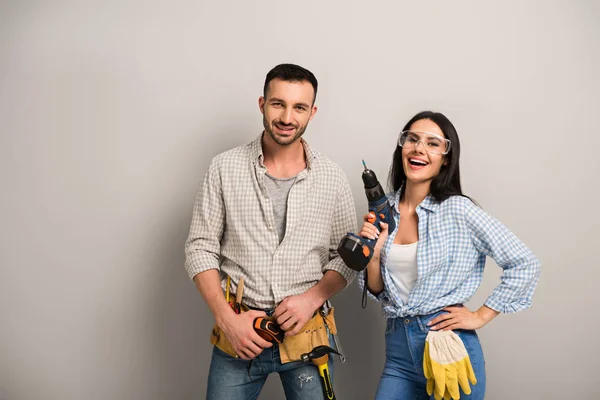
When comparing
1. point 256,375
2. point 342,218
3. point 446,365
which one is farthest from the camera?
point 342,218

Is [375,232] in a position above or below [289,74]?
below

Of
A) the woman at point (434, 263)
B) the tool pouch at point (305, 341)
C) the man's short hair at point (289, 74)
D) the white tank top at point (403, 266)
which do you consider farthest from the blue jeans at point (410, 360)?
the man's short hair at point (289, 74)

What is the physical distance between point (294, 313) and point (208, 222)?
521mm

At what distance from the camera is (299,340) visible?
7.57ft

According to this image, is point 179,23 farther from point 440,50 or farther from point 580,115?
point 580,115

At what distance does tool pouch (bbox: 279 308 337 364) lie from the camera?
2301mm

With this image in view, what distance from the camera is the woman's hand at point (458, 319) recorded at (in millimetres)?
2143

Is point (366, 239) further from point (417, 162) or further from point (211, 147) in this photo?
point (211, 147)

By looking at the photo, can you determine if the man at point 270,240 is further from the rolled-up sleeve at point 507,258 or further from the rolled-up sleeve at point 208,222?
the rolled-up sleeve at point 507,258

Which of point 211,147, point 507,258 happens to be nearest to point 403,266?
point 507,258

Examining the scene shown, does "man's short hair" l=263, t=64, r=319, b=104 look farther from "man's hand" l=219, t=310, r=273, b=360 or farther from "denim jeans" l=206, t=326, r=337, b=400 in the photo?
"denim jeans" l=206, t=326, r=337, b=400

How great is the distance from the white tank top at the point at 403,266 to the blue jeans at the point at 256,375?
1.69ft

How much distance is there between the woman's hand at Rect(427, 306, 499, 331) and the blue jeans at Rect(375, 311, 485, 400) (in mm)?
29

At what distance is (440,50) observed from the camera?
299cm
